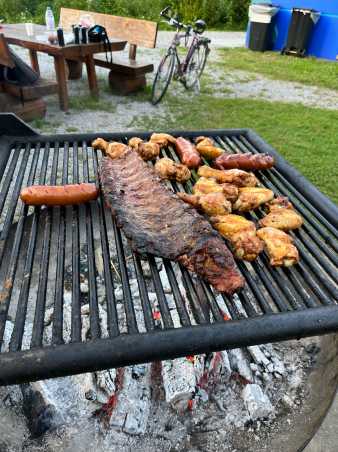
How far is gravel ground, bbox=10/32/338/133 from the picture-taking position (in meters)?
6.30

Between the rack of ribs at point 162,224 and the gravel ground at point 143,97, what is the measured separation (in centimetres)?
404

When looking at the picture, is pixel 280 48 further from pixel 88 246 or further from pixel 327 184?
pixel 88 246

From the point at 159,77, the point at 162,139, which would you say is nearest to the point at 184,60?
the point at 159,77

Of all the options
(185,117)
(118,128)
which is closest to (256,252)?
(118,128)

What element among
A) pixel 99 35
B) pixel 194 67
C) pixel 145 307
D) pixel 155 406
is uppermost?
pixel 145 307

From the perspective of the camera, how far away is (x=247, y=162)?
2.59 m

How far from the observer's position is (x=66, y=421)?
209 centimetres

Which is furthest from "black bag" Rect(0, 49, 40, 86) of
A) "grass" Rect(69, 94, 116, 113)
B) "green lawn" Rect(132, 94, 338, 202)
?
"green lawn" Rect(132, 94, 338, 202)

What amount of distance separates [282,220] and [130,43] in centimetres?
694

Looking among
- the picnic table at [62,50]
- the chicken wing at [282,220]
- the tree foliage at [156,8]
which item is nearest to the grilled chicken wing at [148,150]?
the chicken wing at [282,220]

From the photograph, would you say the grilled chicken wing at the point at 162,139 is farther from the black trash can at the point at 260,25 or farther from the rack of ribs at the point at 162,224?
the black trash can at the point at 260,25

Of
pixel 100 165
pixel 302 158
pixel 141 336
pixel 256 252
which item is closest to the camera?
pixel 141 336

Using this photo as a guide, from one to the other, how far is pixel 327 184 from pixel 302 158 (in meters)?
0.79

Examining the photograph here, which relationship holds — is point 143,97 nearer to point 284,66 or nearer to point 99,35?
point 99,35
